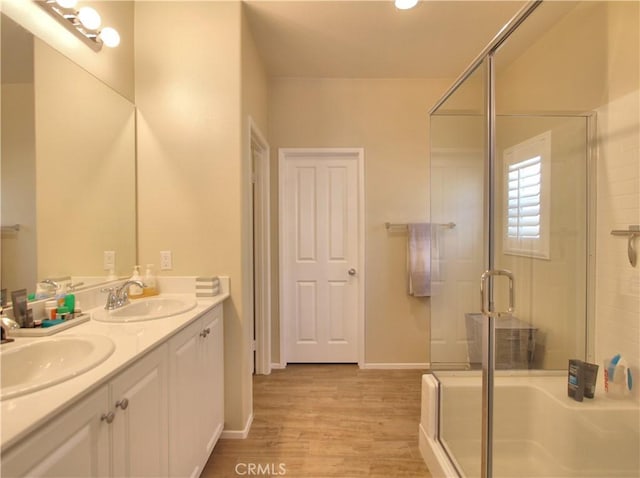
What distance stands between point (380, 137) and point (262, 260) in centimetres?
157

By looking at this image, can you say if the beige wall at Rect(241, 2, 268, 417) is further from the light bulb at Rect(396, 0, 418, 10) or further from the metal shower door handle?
the metal shower door handle

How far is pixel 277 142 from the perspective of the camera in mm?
2840

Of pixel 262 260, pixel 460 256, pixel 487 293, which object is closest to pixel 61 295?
pixel 262 260

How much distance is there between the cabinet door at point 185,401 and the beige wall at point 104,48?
143 cm

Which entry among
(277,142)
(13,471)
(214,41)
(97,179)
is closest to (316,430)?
(13,471)

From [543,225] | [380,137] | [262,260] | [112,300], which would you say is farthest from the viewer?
[380,137]

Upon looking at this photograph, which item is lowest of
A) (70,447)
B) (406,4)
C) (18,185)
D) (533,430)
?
Result: (533,430)

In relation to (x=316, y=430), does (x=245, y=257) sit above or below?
above

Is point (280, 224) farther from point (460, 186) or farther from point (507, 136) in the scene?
point (507, 136)

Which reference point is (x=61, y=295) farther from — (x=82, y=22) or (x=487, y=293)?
(x=487, y=293)

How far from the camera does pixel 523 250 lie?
6.13ft

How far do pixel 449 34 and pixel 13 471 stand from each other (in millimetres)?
2974

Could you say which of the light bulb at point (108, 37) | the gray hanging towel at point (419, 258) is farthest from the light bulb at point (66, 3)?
the gray hanging towel at point (419, 258)

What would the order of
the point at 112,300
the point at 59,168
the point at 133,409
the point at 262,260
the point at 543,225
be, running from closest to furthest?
the point at 133,409, the point at 59,168, the point at 112,300, the point at 543,225, the point at 262,260
